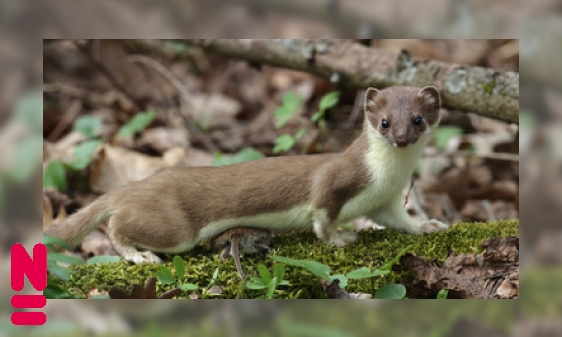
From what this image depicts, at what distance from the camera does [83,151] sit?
4410 mm

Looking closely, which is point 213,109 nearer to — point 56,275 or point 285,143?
point 285,143

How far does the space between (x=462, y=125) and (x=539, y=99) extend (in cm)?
177

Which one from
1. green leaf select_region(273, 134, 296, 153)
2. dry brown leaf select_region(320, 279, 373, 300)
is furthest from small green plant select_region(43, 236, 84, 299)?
green leaf select_region(273, 134, 296, 153)

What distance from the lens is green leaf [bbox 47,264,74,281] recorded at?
2614 millimetres

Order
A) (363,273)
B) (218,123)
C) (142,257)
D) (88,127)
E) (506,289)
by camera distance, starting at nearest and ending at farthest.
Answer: (363,273), (506,289), (142,257), (88,127), (218,123)

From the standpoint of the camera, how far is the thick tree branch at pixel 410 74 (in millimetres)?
3346

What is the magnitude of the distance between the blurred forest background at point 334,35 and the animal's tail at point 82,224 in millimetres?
341

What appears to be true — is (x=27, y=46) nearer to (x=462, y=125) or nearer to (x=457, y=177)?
(x=462, y=125)

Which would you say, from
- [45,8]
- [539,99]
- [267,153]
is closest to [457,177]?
[267,153]

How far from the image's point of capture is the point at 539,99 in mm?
A: 2775

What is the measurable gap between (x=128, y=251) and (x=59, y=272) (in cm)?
36

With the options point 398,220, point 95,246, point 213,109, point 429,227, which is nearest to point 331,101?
point 398,220

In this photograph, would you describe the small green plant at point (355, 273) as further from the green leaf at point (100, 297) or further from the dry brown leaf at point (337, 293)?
the green leaf at point (100, 297)

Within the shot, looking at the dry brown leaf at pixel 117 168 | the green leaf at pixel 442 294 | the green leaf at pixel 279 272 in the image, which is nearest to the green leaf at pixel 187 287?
the green leaf at pixel 279 272
